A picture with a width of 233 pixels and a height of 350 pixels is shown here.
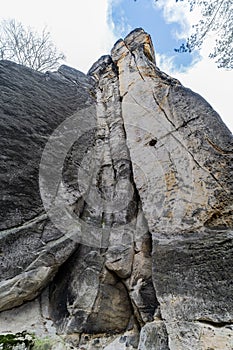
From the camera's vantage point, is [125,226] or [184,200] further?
[125,226]

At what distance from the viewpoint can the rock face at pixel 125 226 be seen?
9.26ft

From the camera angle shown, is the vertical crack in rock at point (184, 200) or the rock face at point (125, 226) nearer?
the vertical crack in rock at point (184, 200)

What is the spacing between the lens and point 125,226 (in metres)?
3.96

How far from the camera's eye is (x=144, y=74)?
5590 millimetres

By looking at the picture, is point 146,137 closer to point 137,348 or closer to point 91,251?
point 91,251

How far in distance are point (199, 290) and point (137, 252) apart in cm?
110

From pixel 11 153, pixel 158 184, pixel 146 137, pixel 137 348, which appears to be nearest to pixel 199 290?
pixel 137 348

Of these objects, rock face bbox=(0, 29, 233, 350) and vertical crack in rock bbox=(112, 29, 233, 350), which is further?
rock face bbox=(0, 29, 233, 350)

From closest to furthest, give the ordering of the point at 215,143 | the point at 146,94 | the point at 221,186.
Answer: the point at 221,186
the point at 215,143
the point at 146,94

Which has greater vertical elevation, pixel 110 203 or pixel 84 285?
pixel 110 203

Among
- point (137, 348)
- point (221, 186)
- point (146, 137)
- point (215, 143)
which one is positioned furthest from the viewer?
point (146, 137)

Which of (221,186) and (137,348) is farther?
(221,186)

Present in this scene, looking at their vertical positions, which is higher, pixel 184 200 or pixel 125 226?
pixel 184 200

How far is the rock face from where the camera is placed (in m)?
2.82
